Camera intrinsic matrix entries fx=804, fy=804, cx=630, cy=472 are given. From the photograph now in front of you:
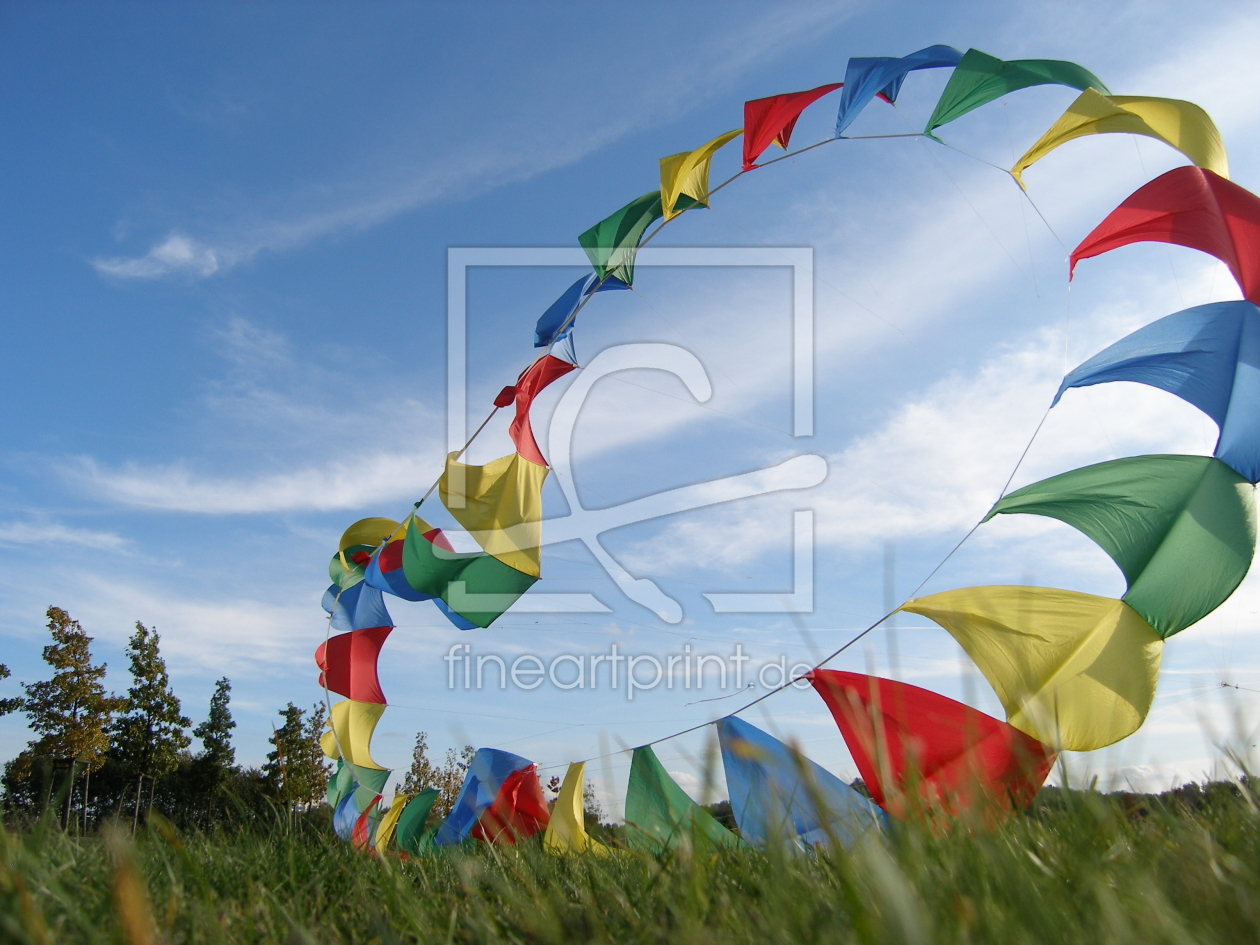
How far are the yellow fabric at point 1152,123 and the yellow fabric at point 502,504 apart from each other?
113 inches

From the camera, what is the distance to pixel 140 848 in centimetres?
170

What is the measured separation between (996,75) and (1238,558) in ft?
6.92

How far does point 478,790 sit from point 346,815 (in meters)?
1.76

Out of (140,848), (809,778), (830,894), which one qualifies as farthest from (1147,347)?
(140,848)

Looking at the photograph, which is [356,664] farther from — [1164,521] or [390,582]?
[1164,521]

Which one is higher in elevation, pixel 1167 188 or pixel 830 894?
pixel 1167 188

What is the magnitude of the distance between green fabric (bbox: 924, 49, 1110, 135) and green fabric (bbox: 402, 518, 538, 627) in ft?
9.69

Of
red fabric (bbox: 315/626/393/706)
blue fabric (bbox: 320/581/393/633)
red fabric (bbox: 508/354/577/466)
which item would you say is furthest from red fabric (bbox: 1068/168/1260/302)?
red fabric (bbox: 315/626/393/706)

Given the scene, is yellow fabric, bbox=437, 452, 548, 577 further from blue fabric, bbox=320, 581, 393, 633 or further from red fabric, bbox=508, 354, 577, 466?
blue fabric, bbox=320, 581, 393, 633

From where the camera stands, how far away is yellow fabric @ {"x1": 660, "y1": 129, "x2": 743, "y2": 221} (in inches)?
Result: 149

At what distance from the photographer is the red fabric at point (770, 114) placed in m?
3.85

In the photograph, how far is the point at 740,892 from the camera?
128 centimetres

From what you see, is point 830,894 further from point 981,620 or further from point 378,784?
point 378,784

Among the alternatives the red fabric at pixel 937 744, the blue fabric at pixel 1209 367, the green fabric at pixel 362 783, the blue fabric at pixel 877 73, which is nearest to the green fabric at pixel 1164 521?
the blue fabric at pixel 1209 367
